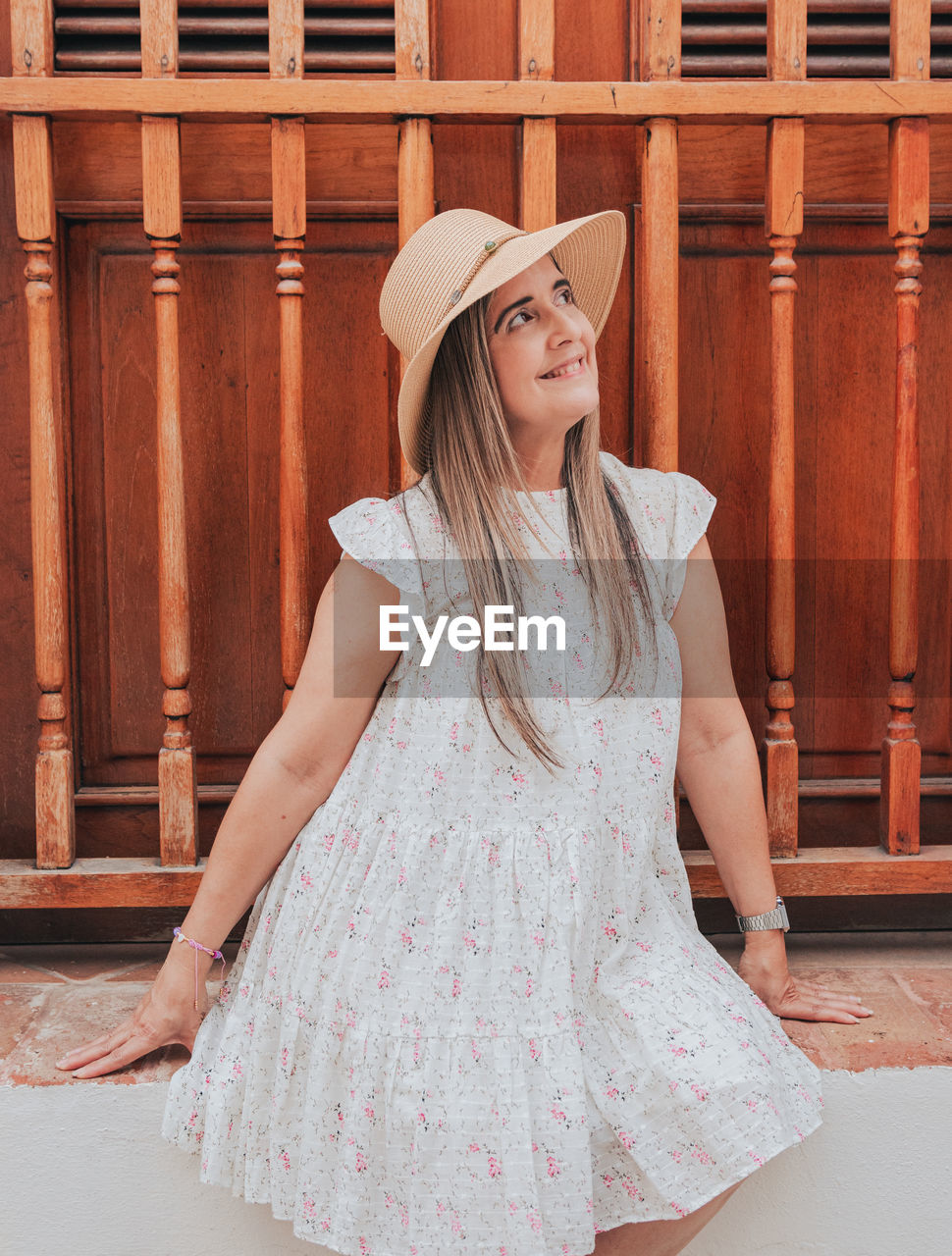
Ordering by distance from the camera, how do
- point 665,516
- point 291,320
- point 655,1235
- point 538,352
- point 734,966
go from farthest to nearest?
point 734,966 → point 291,320 → point 665,516 → point 538,352 → point 655,1235

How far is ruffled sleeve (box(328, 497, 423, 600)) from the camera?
158 centimetres

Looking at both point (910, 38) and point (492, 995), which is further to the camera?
point (910, 38)

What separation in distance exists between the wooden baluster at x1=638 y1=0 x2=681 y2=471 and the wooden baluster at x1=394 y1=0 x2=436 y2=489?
1.12 feet

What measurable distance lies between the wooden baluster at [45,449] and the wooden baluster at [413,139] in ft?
1.77

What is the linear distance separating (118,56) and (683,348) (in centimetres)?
105

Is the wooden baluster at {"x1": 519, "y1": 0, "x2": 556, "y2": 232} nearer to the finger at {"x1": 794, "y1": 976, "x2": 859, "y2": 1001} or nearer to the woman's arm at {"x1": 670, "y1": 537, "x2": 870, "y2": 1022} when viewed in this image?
the woman's arm at {"x1": 670, "y1": 537, "x2": 870, "y2": 1022}

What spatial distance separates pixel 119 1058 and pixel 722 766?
969mm

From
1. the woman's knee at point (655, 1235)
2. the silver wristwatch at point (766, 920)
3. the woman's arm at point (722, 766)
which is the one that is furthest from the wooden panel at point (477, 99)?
the woman's knee at point (655, 1235)

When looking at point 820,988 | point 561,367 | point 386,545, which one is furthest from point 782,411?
point 820,988

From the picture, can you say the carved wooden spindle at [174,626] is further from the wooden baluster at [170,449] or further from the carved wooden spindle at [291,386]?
the carved wooden spindle at [291,386]

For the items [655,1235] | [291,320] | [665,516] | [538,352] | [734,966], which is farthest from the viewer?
[734,966]

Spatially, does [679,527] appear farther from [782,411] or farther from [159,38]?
[159,38]

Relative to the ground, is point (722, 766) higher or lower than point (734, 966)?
higher

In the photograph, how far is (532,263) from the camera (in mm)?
1558
